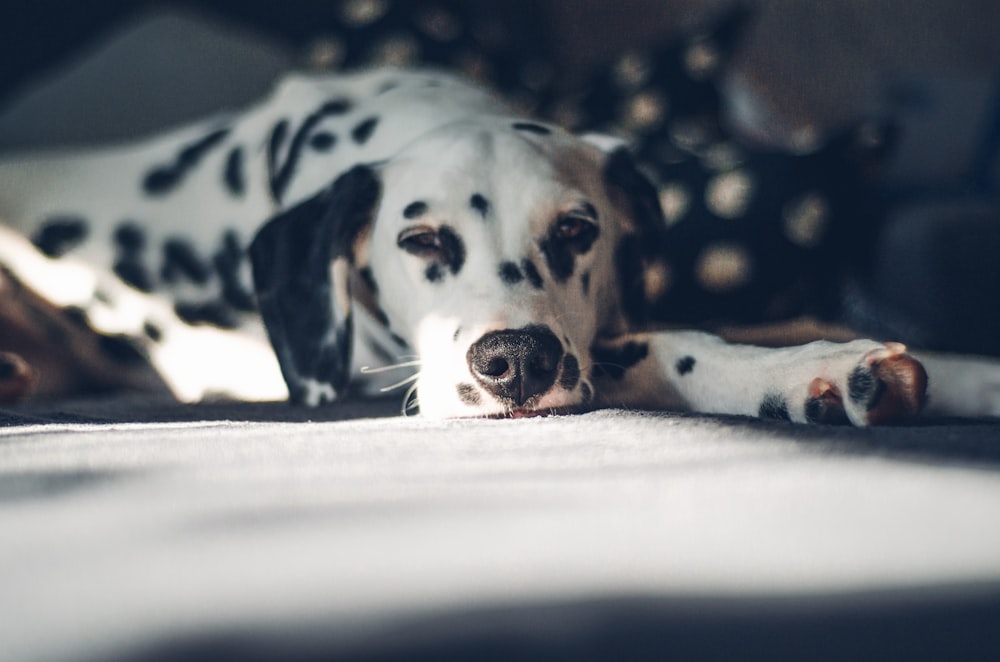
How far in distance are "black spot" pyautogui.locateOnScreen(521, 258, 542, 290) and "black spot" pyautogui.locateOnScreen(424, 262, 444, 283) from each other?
14 centimetres

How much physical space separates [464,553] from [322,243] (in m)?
0.96

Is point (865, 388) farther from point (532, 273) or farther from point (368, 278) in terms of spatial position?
point (368, 278)

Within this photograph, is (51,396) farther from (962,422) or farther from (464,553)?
(962,422)

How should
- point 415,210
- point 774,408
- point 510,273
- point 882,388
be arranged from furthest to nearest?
point 415,210 → point 510,273 → point 774,408 → point 882,388

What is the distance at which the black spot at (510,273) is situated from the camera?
123 centimetres

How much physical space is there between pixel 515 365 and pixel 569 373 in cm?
9

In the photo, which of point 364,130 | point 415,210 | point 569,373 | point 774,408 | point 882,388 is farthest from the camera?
point 364,130

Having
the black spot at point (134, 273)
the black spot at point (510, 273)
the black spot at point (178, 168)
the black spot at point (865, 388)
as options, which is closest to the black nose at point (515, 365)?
the black spot at point (510, 273)

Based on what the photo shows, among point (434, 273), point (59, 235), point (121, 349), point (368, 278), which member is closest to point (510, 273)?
point (434, 273)

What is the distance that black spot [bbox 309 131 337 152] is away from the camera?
178 centimetres

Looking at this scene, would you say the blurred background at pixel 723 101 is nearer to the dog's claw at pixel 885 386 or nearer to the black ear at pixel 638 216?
the black ear at pixel 638 216

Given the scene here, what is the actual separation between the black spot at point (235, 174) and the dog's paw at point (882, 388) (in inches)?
56.3

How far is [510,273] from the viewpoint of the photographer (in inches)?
48.8

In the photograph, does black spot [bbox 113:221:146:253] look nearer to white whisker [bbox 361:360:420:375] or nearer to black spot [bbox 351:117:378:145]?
black spot [bbox 351:117:378:145]
